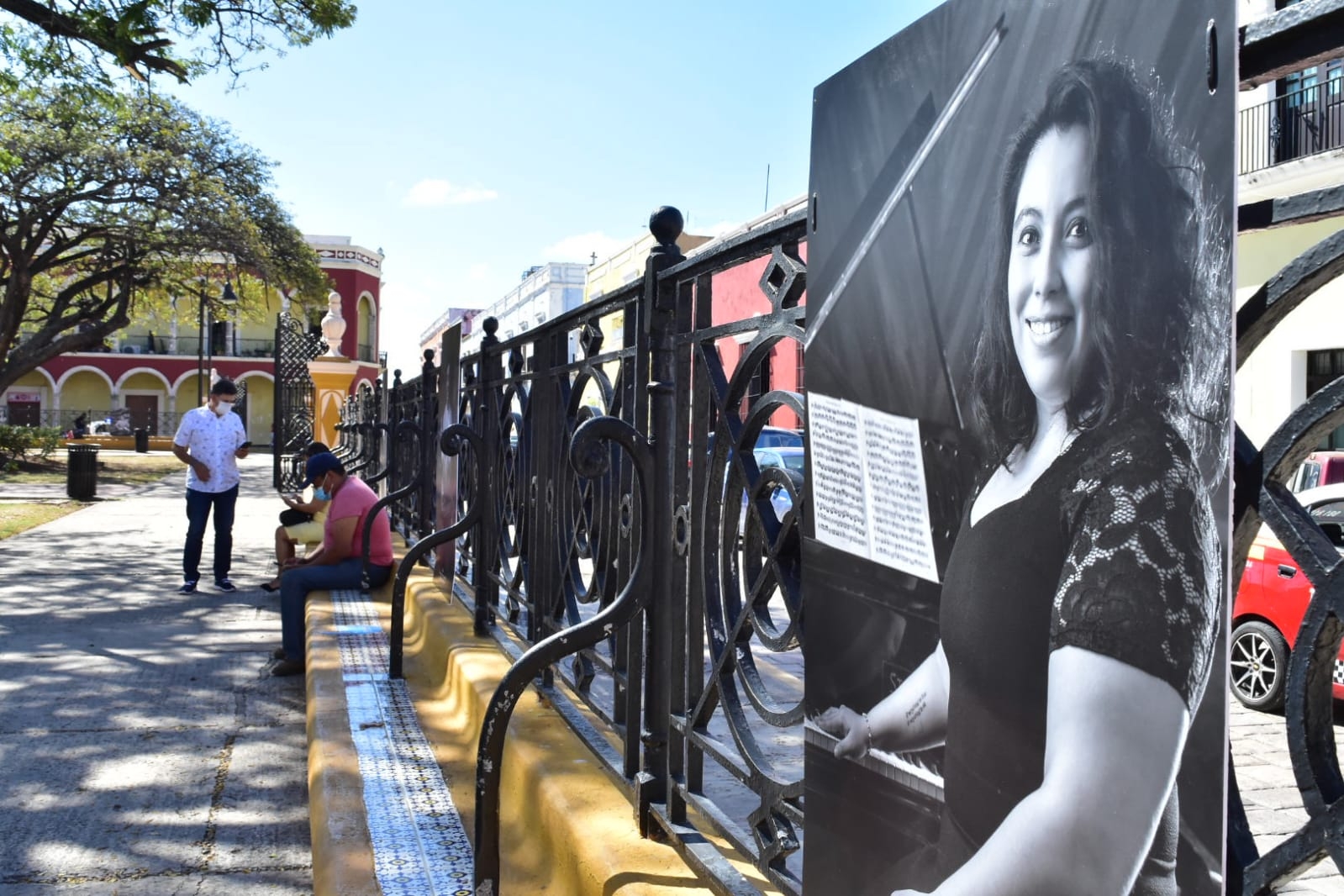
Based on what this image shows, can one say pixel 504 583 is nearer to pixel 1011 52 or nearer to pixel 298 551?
pixel 1011 52

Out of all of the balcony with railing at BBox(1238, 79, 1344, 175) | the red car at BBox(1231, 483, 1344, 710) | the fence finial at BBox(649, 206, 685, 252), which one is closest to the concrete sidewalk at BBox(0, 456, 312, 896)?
the fence finial at BBox(649, 206, 685, 252)

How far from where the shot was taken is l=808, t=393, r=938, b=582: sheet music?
1.42 m

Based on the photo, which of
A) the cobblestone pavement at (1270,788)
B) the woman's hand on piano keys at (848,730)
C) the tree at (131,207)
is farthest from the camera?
the tree at (131,207)

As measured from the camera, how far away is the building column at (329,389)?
54.2 ft

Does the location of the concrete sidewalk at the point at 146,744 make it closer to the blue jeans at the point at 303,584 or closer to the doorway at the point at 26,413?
the blue jeans at the point at 303,584

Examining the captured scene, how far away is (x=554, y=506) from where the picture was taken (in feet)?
12.5

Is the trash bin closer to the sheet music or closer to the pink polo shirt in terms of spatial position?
the pink polo shirt

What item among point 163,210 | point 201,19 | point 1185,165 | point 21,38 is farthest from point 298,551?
point 163,210

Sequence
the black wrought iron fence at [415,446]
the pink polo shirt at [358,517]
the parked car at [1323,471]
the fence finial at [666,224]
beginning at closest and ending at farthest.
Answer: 1. the fence finial at [666,224]
2. the pink polo shirt at [358,517]
3. the parked car at [1323,471]
4. the black wrought iron fence at [415,446]

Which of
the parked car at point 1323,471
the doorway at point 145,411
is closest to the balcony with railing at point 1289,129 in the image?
the parked car at point 1323,471

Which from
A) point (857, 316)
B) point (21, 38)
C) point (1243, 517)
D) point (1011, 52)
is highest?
point (21, 38)

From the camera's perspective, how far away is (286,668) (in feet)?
20.1

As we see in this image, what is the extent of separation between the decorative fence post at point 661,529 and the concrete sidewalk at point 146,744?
146 centimetres

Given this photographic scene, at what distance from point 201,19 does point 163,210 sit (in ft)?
40.3
